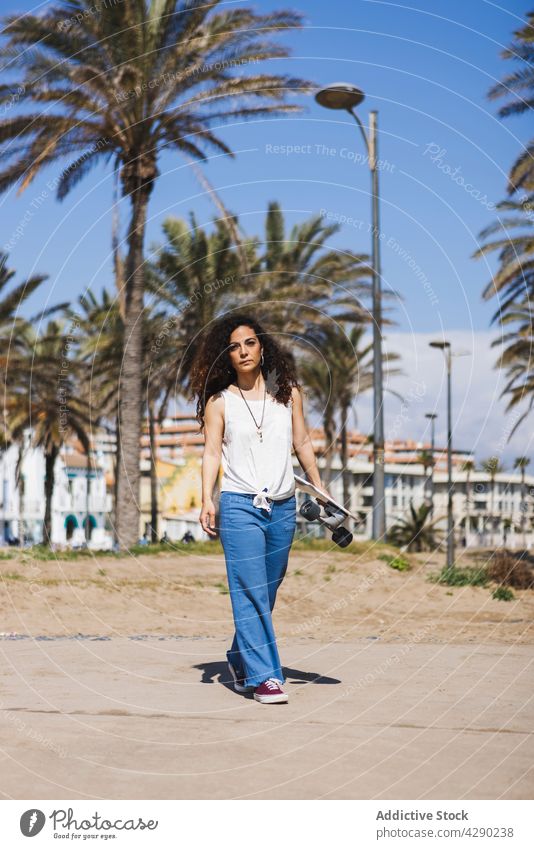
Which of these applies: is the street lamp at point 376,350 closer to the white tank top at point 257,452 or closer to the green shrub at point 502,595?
the green shrub at point 502,595

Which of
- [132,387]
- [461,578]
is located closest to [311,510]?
[461,578]

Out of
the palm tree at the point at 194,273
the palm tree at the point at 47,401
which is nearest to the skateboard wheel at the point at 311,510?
the palm tree at the point at 194,273

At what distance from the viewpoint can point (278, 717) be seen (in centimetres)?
427

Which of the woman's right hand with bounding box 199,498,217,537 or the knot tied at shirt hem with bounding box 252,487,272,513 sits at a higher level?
the knot tied at shirt hem with bounding box 252,487,272,513

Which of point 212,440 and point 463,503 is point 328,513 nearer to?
point 212,440

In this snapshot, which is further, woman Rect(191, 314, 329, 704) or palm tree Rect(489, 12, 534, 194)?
palm tree Rect(489, 12, 534, 194)

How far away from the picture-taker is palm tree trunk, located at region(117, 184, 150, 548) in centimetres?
1839

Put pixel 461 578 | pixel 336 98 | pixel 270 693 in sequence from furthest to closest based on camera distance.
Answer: pixel 461 578
pixel 336 98
pixel 270 693

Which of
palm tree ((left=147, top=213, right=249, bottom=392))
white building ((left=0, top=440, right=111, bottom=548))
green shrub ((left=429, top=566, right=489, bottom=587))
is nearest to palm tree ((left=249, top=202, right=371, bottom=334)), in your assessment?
palm tree ((left=147, top=213, right=249, bottom=392))

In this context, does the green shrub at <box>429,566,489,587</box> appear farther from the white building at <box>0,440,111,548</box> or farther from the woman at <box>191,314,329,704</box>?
the white building at <box>0,440,111,548</box>

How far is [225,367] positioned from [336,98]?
10143mm

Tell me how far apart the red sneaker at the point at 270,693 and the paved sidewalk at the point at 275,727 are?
5 centimetres

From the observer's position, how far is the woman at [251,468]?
4.96 meters
